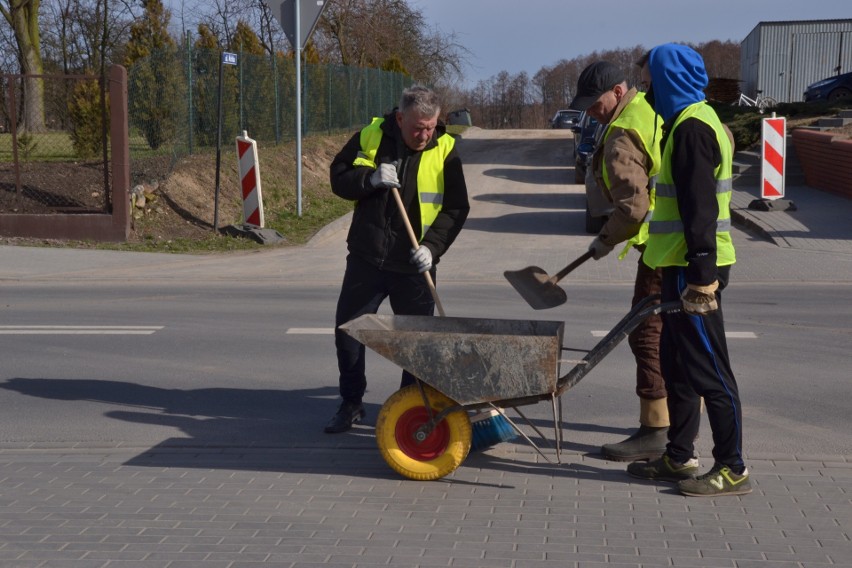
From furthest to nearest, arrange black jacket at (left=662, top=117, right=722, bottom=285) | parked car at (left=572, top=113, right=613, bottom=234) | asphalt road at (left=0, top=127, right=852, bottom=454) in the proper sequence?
asphalt road at (left=0, top=127, right=852, bottom=454) < parked car at (left=572, top=113, right=613, bottom=234) < black jacket at (left=662, top=117, right=722, bottom=285)

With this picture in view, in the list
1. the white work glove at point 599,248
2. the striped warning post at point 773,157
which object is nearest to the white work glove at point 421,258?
the white work glove at point 599,248

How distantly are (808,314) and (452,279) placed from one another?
4.07 m

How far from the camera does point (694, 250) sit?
15.0 ft

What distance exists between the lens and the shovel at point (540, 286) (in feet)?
17.9

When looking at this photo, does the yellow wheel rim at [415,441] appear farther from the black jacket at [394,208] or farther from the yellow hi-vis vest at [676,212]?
the yellow hi-vis vest at [676,212]

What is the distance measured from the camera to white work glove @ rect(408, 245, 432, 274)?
215 inches

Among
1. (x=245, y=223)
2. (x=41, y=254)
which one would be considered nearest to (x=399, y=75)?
(x=245, y=223)

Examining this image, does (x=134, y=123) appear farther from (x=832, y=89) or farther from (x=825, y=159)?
(x=832, y=89)

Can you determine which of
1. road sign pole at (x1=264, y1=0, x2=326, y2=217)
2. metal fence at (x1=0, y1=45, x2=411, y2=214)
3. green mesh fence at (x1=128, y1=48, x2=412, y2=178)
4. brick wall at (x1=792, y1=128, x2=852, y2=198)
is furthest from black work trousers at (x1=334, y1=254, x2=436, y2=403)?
brick wall at (x1=792, y1=128, x2=852, y2=198)

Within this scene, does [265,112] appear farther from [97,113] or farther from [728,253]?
[728,253]

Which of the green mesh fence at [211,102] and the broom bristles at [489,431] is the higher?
the green mesh fence at [211,102]

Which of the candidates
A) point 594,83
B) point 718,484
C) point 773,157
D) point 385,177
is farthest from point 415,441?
point 773,157

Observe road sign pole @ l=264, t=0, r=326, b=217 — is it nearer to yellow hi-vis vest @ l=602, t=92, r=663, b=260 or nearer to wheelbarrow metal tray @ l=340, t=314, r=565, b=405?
yellow hi-vis vest @ l=602, t=92, r=663, b=260

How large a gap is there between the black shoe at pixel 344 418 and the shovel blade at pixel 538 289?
3.96 feet
